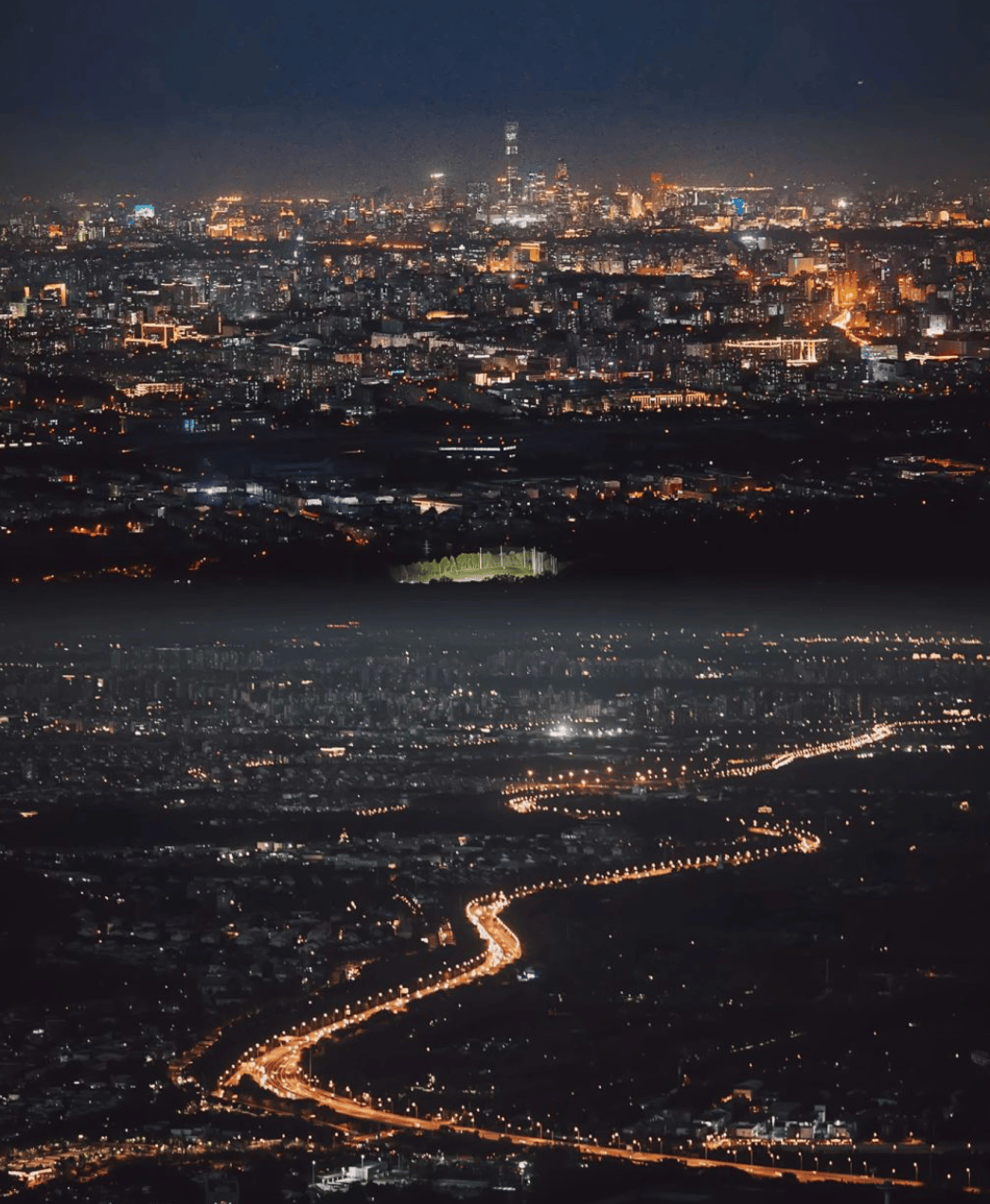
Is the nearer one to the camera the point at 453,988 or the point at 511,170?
the point at 453,988

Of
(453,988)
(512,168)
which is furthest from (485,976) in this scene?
(512,168)

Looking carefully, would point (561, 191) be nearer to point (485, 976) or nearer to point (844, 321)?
point (844, 321)

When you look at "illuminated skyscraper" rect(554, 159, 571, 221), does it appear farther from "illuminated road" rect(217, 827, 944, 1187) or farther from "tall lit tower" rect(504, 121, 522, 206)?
"illuminated road" rect(217, 827, 944, 1187)

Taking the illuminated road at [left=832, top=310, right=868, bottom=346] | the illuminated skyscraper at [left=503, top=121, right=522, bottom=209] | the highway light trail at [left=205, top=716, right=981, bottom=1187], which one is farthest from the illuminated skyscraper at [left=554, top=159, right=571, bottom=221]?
the highway light trail at [left=205, top=716, right=981, bottom=1187]

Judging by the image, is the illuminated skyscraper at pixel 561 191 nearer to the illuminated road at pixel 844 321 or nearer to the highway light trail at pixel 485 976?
the illuminated road at pixel 844 321

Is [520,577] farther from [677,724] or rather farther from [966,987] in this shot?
[966,987]

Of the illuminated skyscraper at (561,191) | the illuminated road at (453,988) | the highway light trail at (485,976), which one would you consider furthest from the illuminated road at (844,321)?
the illuminated road at (453,988)

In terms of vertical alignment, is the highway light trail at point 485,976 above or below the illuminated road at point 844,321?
below

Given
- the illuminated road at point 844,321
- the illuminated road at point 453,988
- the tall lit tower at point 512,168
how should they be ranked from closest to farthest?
the illuminated road at point 453,988 → the tall lit tower at point 512,168 → the illuminated road at point 844,321
